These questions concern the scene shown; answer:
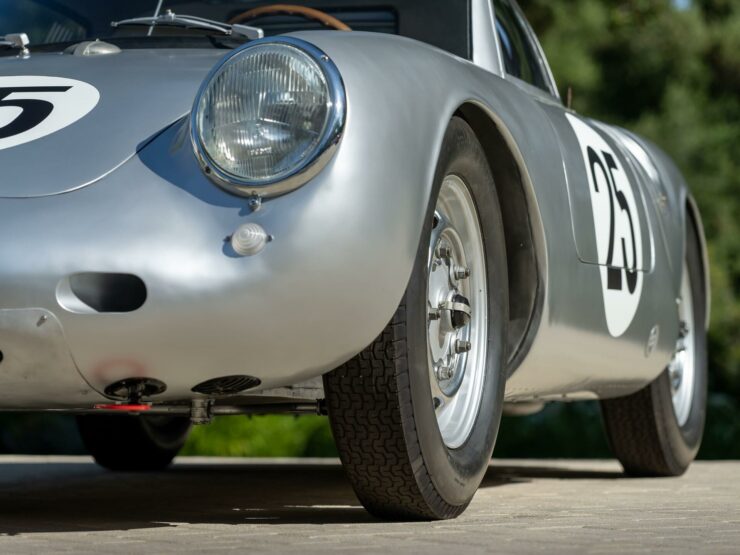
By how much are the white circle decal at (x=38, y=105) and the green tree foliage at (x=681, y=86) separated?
34.7 feet

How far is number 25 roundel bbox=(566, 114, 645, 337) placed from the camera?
4.82m

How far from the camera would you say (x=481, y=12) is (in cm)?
497

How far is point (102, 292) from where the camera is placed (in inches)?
129

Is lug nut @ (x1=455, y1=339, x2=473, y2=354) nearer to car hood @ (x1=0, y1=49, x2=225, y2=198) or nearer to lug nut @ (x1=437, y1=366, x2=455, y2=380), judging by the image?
lug nut @ (x1=437, y1=366, x2=455, y2=380)

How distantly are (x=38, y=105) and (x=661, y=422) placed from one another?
10.2 ft

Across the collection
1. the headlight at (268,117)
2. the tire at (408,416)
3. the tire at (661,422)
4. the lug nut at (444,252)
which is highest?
the headlight at (268,117)

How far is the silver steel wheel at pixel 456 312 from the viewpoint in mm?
3928

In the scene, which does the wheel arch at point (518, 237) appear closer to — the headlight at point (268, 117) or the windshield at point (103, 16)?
the headlight at point (268, 117)

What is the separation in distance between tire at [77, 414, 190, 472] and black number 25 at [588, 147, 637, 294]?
2.34 m

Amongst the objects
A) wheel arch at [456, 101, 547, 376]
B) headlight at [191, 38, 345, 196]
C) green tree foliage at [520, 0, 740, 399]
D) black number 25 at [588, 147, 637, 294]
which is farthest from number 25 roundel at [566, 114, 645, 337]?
green tree foliage at [520, 0, 740, 399]

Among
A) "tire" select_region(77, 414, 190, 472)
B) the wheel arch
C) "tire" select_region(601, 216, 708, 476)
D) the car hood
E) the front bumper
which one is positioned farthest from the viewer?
"tire" select_region(77, 414, 190, 472)

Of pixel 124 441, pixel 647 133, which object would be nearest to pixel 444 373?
pixel 124 441

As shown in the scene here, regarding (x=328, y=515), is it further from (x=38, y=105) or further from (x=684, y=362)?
(x=684, y=362)

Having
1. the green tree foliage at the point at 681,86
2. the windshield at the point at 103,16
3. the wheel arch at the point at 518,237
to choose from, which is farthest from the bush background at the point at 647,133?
the wheel arch at the point at 518,237
